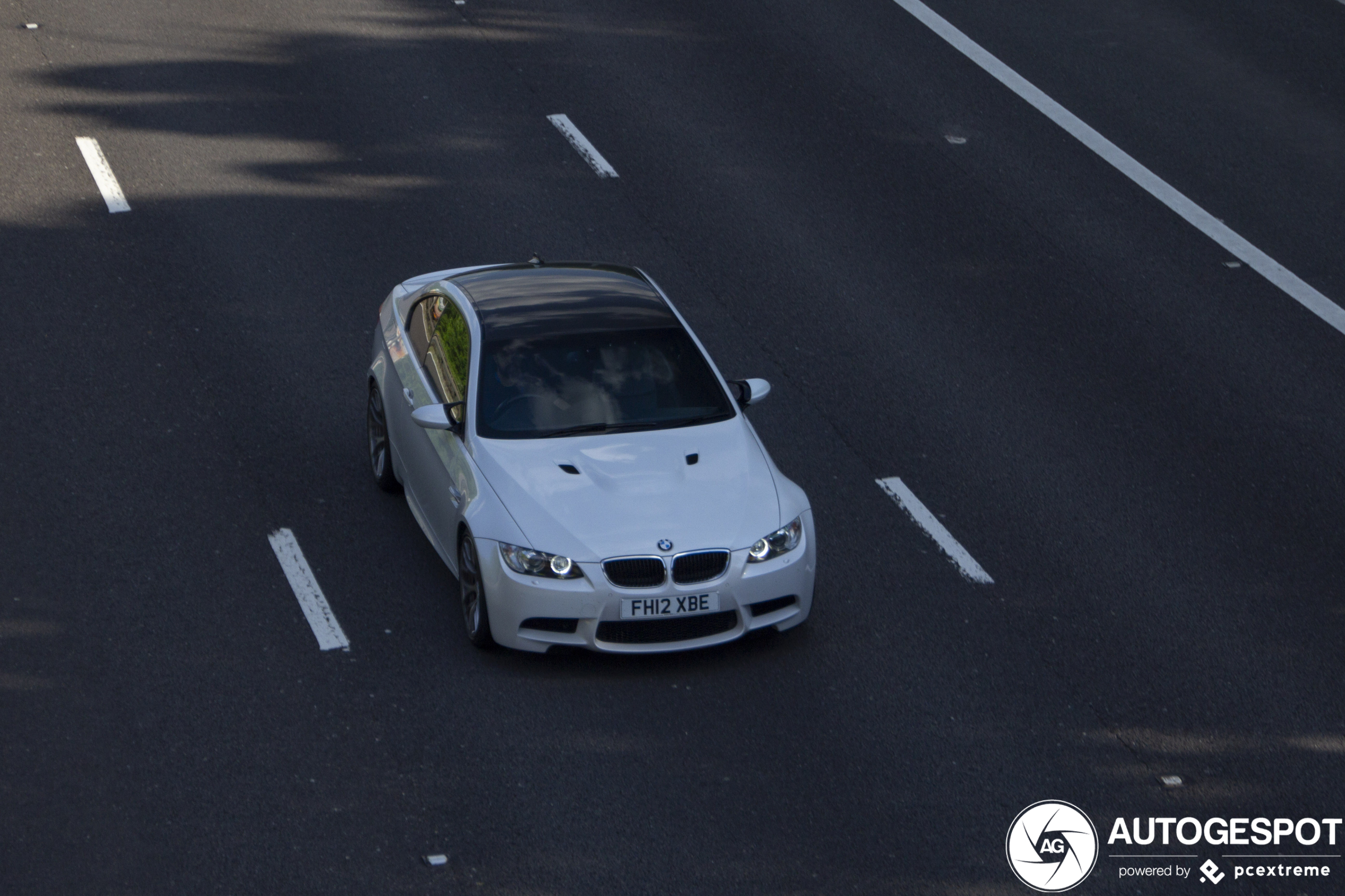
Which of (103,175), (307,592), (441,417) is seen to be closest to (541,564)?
(441,417)

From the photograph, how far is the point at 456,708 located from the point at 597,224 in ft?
22.9

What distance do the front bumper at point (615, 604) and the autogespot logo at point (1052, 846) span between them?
183cm

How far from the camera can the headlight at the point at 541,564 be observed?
8.55 metres

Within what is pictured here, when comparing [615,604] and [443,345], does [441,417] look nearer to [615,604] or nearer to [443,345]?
[443,345]

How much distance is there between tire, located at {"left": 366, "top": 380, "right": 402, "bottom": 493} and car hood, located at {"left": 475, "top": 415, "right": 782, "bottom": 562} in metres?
1.57

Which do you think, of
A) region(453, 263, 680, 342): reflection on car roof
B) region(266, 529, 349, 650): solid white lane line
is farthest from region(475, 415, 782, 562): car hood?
region(266, 529, 349, 650): solid white lane line

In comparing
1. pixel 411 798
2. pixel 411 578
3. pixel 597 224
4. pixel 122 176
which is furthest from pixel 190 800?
pixel 122 176

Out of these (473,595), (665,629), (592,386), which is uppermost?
Result: (592,386)

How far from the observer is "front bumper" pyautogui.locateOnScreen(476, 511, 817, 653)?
8531 millimetres

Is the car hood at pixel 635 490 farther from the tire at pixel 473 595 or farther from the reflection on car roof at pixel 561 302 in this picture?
the reflection on car roof at pixel 561 302

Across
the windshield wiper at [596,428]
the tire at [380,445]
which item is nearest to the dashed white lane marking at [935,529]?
the windshield wiper at [596,428]

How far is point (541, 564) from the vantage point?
8594 mm

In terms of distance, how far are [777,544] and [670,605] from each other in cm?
74

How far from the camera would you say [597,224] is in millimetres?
14539
